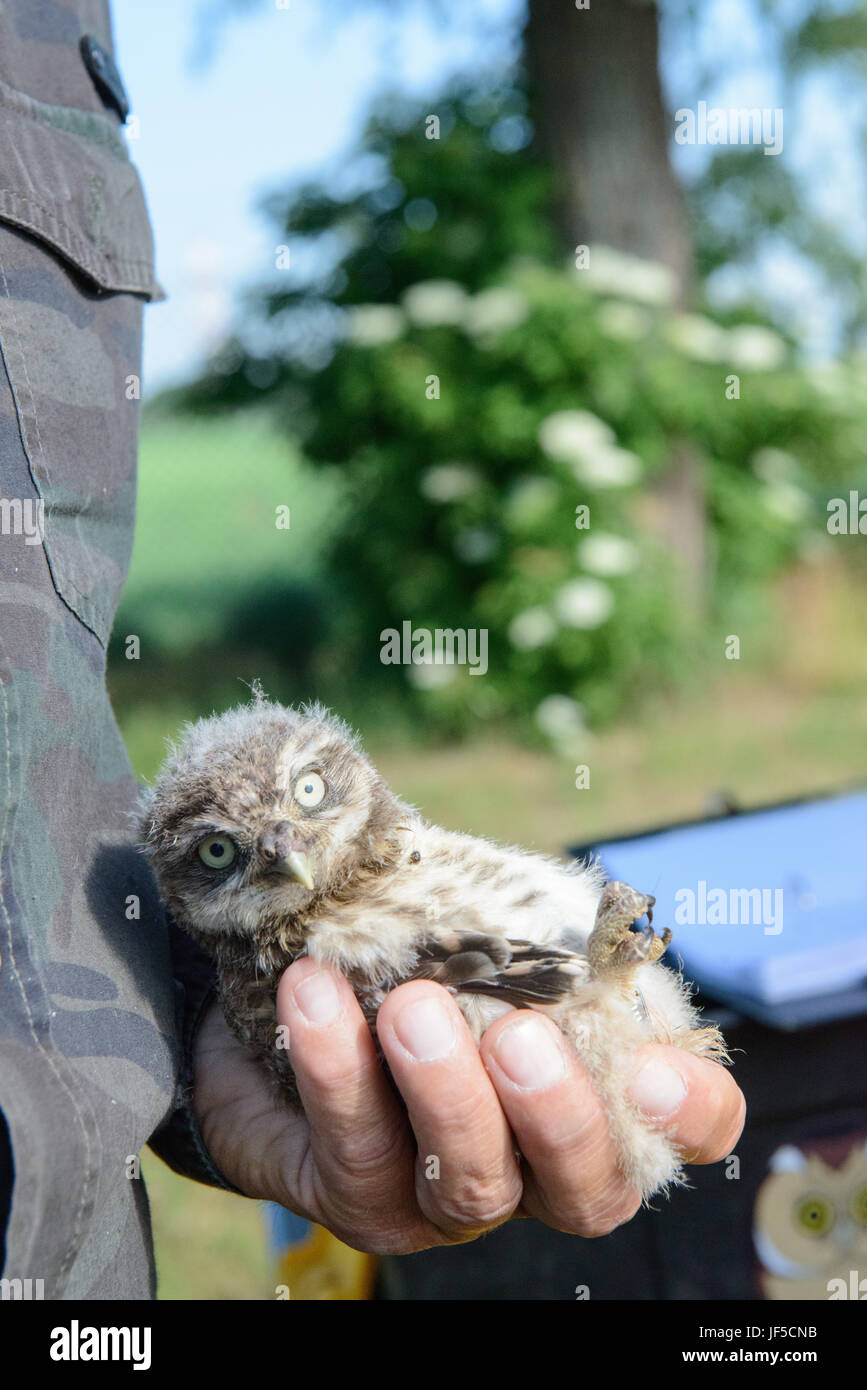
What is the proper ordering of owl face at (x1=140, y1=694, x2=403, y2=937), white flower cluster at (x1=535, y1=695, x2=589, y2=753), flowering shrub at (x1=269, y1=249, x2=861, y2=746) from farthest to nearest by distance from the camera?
white flower cluster at (x1=535, y1=695, x2=589, y2=753)
flowering shrub at (x1=269, y1=249, x2=861, y2=746)
owl face at (x1=140, y1=694, x2=403, y2=937)

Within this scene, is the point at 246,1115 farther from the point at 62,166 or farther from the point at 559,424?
the point at 559,424

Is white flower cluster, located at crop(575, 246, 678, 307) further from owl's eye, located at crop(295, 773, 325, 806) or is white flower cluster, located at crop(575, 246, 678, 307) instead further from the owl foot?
the owl foot

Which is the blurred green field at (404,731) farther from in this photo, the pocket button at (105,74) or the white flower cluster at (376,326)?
the pocket button at (105,74)

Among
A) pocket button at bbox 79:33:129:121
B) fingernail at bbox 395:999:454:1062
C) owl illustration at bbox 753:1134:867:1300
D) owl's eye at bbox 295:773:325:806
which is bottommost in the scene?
owl illustration at bbox 753:1134:867:1300

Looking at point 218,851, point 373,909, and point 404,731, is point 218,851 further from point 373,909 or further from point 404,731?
point 404,731

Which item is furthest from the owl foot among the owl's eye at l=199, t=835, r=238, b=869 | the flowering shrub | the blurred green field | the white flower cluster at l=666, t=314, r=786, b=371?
the white flower cluster at l=666, t=314, r=786, b=371

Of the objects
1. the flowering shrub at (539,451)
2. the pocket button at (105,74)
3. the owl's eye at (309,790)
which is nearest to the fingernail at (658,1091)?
the owl's eye at (309,790)

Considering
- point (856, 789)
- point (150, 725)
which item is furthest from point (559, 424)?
point (856, 789)
